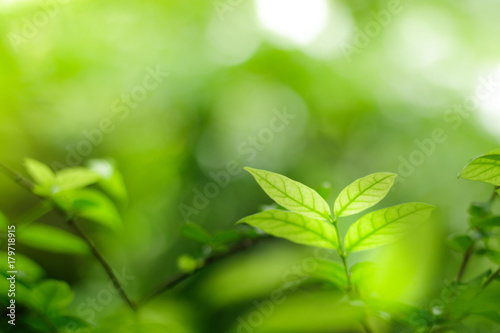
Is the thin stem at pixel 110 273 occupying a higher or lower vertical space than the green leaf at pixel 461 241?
higher

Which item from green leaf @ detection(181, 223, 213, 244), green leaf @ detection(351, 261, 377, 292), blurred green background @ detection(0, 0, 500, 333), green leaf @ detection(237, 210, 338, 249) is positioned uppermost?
blurred green background @ detection(0, 0, 500, 333)

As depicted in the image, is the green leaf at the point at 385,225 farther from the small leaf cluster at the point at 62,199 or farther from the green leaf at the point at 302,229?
the small leaf cluster at the point at 62,199

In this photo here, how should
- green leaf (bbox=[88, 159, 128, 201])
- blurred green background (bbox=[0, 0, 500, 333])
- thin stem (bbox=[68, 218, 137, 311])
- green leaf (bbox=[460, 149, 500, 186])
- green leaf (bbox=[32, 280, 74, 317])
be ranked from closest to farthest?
green leaf (bbox=[460, 149, 500, 186]) < green leaf (bbox=[32, 280, 74, 317]) < thin stem (bbox=[68, 218, 137, 311]) < green leaf (bbox=[88, 159, 128, 201]) < blurred green background (bbox=[0, 0, 500, 333])

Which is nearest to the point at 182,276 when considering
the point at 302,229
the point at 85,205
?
the point at 85,205

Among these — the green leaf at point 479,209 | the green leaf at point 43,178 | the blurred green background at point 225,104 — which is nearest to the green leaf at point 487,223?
the green leaf at point 479,209

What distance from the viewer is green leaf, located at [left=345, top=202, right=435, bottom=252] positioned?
396mm

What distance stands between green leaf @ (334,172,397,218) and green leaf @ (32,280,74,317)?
1.20 ft

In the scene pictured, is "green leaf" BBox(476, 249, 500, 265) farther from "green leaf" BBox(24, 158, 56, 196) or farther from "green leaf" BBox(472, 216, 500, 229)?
"green leaf" BBox(24, 158, 56, 196)

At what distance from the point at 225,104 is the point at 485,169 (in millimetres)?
1727

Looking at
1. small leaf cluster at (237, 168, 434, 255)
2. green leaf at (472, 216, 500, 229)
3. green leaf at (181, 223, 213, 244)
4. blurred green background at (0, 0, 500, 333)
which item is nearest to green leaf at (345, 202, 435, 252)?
small leaf cluster at (237, 168, 434, 255)

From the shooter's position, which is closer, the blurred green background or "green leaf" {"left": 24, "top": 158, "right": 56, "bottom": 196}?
"green leaf" {"left": 24, "top": 158, "right": 56, "bottom": 196}

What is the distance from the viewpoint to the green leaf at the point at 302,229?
42 cm

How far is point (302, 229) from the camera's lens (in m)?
0.43

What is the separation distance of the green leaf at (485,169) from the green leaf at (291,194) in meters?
0.15
